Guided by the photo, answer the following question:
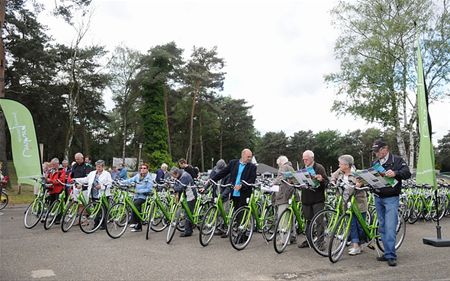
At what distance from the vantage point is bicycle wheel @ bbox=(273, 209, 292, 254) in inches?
261

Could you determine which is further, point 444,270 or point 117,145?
point 117,145

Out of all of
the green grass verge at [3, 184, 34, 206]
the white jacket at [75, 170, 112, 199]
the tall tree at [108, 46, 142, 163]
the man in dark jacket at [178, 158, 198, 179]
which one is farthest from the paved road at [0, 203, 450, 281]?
the tall tree at [108, 46, 142, 163]

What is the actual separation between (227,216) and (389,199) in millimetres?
3046

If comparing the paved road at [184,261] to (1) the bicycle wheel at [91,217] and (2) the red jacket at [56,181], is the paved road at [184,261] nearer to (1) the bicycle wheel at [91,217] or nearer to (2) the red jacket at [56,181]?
(1) the bicycle wheel at [91,217]

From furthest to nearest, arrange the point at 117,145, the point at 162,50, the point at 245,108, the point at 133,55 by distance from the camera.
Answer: the point at 245,108 < the point at 117,145 < the point at 133,55 < the point at 162,50

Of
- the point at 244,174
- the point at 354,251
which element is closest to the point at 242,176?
the point at 244,174

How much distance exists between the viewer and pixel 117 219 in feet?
26.9

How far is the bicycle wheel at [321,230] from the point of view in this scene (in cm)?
613

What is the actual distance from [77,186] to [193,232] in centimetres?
289

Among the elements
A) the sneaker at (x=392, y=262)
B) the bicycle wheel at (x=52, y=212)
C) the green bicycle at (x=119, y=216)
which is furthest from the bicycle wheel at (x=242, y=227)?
the bicycle wheel at (x=52, y=212)

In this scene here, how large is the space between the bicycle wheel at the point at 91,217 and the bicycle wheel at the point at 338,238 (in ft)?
16.2

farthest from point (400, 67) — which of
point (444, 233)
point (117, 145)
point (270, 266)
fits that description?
point (117, 145)

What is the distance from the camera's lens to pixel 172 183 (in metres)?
8.32

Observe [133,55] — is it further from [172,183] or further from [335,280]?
[335,280]
